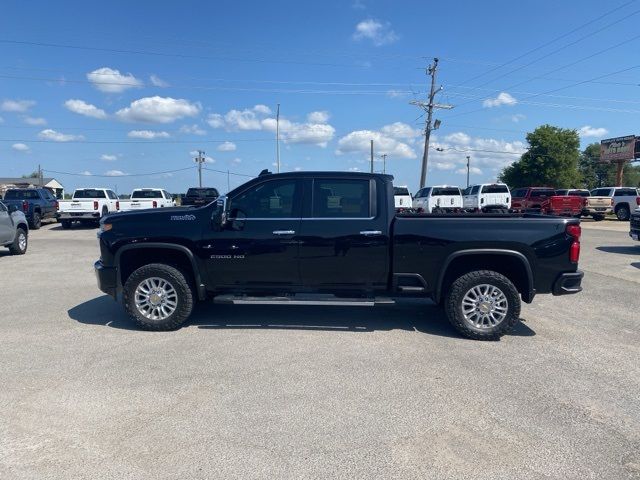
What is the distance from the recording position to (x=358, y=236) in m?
5.70

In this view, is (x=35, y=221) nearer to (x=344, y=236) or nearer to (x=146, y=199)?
(x=146, y=199)

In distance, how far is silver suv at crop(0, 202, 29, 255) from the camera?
1212 cm

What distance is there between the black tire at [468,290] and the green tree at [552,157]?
190ft

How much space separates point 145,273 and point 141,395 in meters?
2.12

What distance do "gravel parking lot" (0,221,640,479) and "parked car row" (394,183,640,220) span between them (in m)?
18.1

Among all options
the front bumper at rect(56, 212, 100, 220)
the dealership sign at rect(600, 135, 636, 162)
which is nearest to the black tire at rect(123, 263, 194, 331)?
the front bumper at rect(56, 212, 100, 220)

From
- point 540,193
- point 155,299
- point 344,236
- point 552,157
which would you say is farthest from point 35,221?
point 552,157

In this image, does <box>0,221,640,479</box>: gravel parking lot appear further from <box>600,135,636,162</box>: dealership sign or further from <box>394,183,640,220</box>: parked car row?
<box>600,135,636,162</box>: dealership sign

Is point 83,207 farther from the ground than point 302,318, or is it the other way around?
point 83,207

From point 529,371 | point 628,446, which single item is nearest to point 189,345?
point 529,371

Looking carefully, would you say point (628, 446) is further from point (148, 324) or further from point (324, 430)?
point (148, 324)

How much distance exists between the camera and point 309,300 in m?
5.74

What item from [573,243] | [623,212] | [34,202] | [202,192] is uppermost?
[202,192]

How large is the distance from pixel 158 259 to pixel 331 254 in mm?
2267
